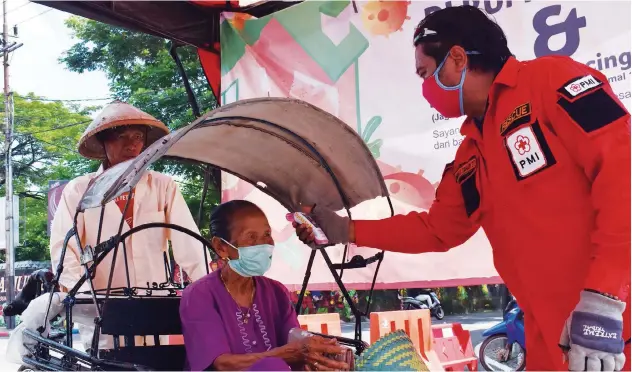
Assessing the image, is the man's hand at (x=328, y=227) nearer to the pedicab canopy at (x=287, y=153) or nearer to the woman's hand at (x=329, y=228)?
the woman's hand at (x=329, y=228)

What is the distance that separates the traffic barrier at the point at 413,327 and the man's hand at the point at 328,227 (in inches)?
78.7

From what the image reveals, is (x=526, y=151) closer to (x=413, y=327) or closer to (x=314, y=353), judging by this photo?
(x=314, y=353)

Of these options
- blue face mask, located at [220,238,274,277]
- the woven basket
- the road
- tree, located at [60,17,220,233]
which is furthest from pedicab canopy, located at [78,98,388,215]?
the road

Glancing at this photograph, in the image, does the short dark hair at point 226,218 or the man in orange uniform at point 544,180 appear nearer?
the man in orange uniform at point 544,180

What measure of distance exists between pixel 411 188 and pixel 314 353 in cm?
205

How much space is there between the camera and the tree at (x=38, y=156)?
27.9 m

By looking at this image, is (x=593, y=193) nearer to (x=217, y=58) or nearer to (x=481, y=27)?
(x=481, y=27)

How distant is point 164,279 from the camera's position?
12.7 feet

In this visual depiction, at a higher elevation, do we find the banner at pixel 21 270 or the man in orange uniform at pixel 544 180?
the banner at pixel 21 270

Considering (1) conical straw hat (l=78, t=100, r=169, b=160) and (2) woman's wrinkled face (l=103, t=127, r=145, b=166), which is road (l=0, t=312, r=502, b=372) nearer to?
(1) conical straw hat (l=78, t=100, r=169, b=160)

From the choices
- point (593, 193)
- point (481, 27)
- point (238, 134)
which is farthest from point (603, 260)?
point (238, 134)

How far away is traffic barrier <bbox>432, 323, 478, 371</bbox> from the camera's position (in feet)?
19.7

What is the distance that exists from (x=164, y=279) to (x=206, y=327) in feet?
4.23

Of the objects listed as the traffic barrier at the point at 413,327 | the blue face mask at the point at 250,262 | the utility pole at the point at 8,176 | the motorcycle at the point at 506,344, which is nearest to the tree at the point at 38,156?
the utility pole at the point at 8,176
